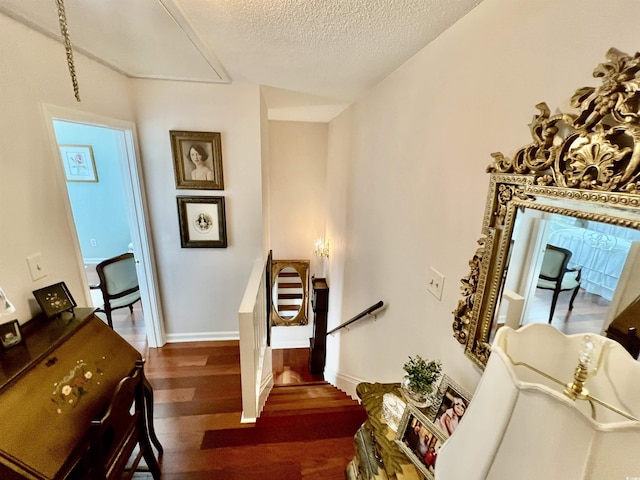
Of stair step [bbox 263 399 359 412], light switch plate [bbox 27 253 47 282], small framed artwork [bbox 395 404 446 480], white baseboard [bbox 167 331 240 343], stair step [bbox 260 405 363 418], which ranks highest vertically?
light switch plate [bbox 27 253 47 282]

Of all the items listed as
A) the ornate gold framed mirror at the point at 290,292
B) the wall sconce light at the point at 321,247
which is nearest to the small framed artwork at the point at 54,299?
the wall sconce light at the point at 321,247

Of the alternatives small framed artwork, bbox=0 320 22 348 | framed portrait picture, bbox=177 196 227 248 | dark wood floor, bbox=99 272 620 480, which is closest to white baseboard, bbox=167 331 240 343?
dark wood floor, bbox=99 272 620 480

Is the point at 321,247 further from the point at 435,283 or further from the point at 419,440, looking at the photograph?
the point at 419,440

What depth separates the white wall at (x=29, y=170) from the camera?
1190 mm

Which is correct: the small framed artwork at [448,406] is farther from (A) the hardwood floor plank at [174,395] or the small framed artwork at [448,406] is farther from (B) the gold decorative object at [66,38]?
(A) the hardwood floor plank at [174,395]

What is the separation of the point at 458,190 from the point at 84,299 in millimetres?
2245

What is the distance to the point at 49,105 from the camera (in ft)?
4.64

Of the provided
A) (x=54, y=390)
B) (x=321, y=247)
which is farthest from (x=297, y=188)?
(x=54, y=390)

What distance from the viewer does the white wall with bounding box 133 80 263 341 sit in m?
2.27

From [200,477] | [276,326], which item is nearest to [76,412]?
[200,477]

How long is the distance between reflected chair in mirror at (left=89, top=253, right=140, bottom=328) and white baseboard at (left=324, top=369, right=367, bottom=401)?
2475 mm

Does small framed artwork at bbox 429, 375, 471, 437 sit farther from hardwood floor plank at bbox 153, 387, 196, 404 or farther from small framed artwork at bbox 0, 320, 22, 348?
hardwood floor plank at bbox 153, 387, 196, 404

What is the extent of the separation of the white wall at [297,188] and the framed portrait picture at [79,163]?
2626 mm

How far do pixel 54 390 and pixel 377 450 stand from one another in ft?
4.23
